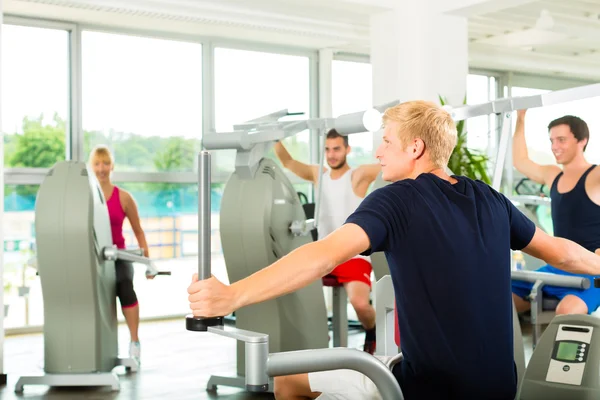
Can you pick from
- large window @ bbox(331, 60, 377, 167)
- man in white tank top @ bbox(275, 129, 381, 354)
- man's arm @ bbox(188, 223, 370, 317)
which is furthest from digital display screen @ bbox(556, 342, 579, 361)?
large window @ bbox(331, 60, 377, 167)

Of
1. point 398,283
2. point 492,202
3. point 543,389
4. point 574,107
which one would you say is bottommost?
point 543,389

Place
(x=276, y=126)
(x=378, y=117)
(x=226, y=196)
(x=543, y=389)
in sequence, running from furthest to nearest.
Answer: (x=226, y=196)
(x=276, y=126)
(x=378, y=117)
(x=543, y=389)

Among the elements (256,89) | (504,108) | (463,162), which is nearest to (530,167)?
(504,108)

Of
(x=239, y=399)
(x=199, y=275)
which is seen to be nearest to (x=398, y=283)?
(x=199, y=275)

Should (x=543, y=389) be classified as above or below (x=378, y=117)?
below

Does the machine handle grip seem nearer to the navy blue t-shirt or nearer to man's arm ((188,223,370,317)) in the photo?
man's arm ((188,223,370,317))

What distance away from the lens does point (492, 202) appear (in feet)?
5.79

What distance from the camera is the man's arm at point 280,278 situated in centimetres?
145

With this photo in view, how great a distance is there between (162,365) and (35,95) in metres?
2.75

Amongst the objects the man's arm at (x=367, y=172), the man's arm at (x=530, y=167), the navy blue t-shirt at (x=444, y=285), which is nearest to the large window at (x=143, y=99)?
the man's arm at (x=367, y=172)

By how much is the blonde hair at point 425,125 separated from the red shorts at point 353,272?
287 centimetres

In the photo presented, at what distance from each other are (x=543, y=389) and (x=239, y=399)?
191cm

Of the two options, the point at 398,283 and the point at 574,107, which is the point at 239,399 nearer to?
the point at 398,283

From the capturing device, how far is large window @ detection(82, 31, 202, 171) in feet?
21.4
